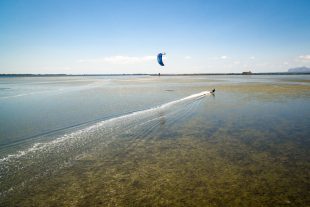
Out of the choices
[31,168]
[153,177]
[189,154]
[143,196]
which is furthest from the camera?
[189,154]

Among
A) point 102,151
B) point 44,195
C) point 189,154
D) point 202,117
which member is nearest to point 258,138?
point 189,154

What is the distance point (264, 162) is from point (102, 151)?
4.67 meters

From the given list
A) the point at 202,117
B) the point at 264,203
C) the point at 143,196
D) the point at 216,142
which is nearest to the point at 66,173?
the point at 143,196

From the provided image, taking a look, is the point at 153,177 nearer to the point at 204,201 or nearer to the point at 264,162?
the point at 204,201

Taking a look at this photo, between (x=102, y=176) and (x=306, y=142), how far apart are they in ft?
22.3

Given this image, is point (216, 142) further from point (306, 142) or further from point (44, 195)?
point (44, 195)

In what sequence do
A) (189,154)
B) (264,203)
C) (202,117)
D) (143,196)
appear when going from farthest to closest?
(202,117)
(189,154)
(143,196)
(264,203)

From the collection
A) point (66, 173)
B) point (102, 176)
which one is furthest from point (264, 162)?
point (66, 173)

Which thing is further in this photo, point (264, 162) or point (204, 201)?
point (264, 162)

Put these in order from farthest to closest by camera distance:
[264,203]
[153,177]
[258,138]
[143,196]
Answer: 1. [258,138]
2. [153,177]
3. [143,196]
4. [264,203]

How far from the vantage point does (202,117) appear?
1304cm

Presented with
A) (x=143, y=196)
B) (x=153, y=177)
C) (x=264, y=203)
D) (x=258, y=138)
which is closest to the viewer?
(x=264, y=203)

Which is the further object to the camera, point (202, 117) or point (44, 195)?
point (202, 117)

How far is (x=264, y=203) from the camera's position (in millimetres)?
4539
